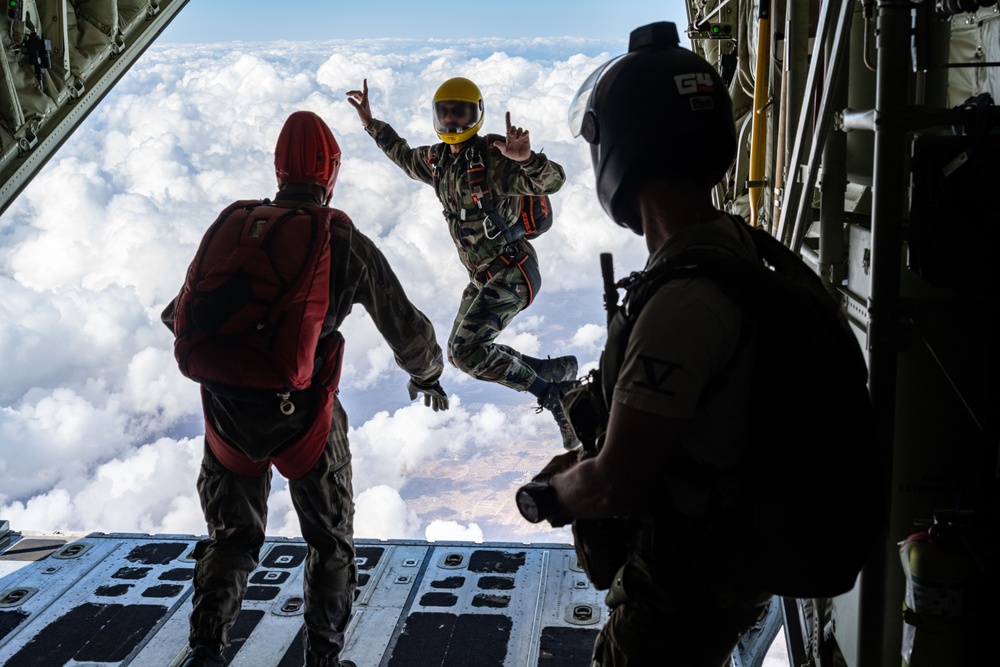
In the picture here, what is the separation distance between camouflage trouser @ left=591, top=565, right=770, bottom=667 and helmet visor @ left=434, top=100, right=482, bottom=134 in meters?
3.68

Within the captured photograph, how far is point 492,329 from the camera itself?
5230mm

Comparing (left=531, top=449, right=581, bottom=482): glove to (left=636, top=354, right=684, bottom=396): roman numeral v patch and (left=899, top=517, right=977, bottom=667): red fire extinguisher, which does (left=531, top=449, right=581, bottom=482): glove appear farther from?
(left=899, top=517, right=977, bottom=667): red fire extinguisher

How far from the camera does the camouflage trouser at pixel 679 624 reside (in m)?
1.78

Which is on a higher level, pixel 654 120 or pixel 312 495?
pixel 654 120

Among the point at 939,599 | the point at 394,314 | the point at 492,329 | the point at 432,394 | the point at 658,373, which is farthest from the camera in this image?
the point at 492,329

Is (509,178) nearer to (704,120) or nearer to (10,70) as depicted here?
(10,70)

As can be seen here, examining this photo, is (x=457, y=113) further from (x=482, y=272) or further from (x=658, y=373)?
(x=658, y=373)

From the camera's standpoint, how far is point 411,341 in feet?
11.3

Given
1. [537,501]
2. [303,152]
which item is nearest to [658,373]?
[537,501]

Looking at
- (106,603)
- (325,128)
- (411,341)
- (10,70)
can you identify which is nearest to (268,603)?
(106,603)

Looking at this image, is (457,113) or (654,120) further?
(457,113)

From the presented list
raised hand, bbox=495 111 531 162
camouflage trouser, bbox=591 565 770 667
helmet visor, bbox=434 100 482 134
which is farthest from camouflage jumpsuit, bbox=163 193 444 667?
helmet visor, bbox=434 100 482 134

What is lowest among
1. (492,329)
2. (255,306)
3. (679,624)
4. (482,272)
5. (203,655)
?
(203,655)

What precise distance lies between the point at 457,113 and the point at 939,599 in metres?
3.81
